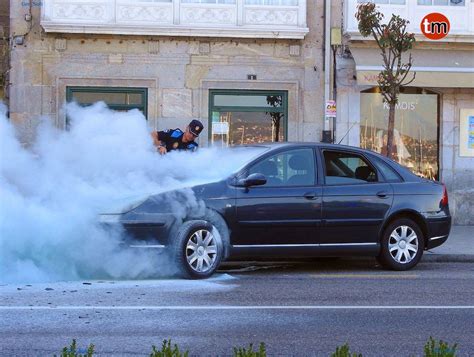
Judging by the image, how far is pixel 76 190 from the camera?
30.6ft

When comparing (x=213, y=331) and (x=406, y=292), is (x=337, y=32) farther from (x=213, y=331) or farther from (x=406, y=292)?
(x=213, y=331)

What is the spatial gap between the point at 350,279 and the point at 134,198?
2866 mm

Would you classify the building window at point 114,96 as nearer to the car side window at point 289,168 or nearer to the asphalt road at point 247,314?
the car side window at point 289,168

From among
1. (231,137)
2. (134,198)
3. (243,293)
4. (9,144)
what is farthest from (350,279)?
(231,137)

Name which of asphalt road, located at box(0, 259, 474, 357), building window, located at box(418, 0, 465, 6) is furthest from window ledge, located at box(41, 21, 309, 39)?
asphalt road, located at box(0, 259, 474, 357)

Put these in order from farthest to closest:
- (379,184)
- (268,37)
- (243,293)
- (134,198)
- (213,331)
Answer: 1. (268,37)
2. (379,184)
3. (134,198)
4. (243,293)
5. (213,331)

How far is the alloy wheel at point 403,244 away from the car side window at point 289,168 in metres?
1.37

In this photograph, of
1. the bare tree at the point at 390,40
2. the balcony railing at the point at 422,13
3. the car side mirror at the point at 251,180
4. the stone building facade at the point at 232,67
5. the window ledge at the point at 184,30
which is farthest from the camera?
the balcony railing at the point at 422,13

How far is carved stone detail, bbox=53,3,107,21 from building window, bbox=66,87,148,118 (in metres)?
1.50

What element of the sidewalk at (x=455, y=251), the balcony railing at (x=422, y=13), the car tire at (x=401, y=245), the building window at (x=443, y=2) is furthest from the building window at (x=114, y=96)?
the car tire at (x=401, y=245)

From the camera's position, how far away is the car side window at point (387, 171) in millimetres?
10727

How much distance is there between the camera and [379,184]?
417 inches

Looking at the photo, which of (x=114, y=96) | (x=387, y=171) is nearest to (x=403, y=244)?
(x=387, y=171)

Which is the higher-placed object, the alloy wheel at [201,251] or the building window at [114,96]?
the building window at [114,96]
